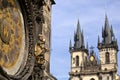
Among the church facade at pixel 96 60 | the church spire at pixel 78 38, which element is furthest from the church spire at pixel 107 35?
the church spire at pixel 78 38

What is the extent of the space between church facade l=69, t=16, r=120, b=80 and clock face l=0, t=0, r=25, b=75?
42921 millimetres

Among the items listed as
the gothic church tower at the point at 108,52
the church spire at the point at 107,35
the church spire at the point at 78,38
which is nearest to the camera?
the gothic church tower at the point at 108,52

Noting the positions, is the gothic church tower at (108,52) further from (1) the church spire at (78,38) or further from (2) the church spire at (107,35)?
(1) the church spire at (78,38)

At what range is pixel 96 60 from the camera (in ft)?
168

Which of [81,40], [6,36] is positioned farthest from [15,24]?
[81,40]

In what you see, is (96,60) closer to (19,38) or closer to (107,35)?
(107,35)

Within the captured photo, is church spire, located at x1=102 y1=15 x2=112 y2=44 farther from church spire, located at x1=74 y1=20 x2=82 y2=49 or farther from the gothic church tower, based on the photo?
church spire, located at x1=74 y1=20 x2=82 y2=49

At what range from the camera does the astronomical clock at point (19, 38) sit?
5043 mm

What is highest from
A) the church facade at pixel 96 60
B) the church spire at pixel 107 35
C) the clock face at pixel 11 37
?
the church spire at pixel 107 35

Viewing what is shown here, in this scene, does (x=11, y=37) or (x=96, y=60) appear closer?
(x=11, y=37)

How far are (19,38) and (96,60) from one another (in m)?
46.2

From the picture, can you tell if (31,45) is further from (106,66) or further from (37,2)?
(106,66)

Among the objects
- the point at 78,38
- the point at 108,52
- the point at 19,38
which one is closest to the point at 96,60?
the point at 108,52

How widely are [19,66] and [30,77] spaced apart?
24 centimetres
